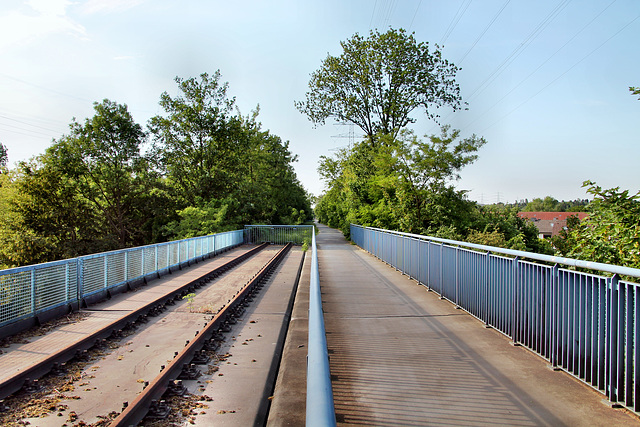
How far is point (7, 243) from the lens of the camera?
99.5ft

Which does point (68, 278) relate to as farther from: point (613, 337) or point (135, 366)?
point (613, 337)

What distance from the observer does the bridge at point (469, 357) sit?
3.54 meters

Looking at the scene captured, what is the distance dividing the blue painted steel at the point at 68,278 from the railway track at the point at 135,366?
3.66ft

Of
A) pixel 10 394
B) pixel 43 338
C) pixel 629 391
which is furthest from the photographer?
pixel 43 338

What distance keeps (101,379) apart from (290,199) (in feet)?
167

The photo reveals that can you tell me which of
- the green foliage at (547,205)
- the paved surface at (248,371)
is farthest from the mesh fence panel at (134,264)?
the green foliage at (547,205)

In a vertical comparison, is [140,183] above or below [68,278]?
above

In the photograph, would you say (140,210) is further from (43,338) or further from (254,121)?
(43,338)

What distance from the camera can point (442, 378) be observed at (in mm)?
4465

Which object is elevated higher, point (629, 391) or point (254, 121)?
point (254, 121)

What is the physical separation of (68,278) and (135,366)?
475 centimetres

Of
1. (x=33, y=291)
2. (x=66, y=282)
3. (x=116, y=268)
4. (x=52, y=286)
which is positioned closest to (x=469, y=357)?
(x=33, y=291)

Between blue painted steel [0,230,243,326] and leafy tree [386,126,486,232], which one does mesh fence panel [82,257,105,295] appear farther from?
leafy tree [386,126,486,232]

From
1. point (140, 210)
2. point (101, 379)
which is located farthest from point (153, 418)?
point (140, 210)
